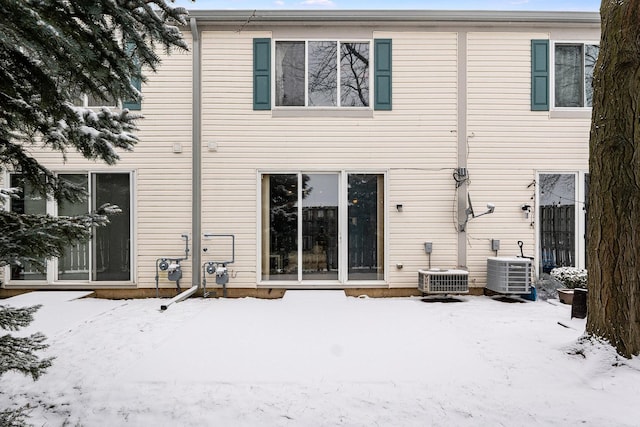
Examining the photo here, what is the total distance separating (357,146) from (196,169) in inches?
111

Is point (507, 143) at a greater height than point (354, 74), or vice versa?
point (354, 74)

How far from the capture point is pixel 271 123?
6.29 meters

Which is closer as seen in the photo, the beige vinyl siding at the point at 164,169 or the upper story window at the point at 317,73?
the beige vinyl siding at the point at 164,169

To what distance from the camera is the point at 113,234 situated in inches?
246

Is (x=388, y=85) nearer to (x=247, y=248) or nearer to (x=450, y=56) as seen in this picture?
(x=450, y=56)

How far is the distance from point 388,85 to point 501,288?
153 inches

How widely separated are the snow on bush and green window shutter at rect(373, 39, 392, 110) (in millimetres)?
3908

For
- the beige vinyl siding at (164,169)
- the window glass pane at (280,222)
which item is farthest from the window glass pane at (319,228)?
the beige vinyl siding at (164,169)

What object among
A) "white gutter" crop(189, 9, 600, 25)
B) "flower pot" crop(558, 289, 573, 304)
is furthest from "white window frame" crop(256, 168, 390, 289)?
"flower pot" crop(558, 289, 573, 304)

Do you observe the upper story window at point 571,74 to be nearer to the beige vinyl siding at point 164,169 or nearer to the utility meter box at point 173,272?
the beige vinyl siding at point 164,169

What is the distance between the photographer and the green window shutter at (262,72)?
6238mm

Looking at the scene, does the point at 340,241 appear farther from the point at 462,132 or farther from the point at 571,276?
the point at 571,276

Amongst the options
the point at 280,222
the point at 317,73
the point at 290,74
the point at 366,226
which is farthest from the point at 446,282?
the point at 290,74

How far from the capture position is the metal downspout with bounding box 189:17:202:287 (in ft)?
20.4
